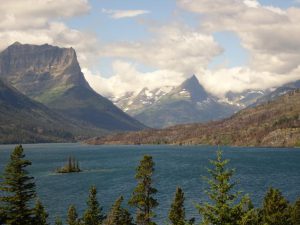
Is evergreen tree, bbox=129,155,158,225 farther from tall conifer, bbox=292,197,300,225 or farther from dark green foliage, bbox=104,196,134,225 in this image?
tall conifer, bbox=292,197,300,225

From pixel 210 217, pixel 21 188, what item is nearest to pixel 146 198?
pixel 21 188

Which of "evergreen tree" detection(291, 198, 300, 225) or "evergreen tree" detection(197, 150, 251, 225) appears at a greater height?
"evergreen tree" detection(197, 150, 251, 225)

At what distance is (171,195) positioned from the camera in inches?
6772

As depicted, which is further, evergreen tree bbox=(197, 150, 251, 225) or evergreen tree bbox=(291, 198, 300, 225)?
evergreen tree bbox=(291, 198, 300, 225)

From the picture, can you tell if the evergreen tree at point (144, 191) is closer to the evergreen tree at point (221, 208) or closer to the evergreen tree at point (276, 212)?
the evergreen tree at point (276, 212)

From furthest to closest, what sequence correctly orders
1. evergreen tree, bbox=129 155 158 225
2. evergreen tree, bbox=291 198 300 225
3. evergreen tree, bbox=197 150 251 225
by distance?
evergreen tree, bbox=291 198 300 225 < evergreen tree, bbox=129 155 158 225 < evergreen tree, bbox=197 150 251 225

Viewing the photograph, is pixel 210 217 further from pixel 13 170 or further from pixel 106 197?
pixel 106 197

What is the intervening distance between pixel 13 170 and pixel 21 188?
2479 millimetres

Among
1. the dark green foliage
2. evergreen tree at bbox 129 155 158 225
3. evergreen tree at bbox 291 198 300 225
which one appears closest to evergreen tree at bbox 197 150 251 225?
evergreen tree at bbox 129 155 158 225

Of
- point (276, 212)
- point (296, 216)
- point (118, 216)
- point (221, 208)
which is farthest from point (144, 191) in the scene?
point (221, 208)

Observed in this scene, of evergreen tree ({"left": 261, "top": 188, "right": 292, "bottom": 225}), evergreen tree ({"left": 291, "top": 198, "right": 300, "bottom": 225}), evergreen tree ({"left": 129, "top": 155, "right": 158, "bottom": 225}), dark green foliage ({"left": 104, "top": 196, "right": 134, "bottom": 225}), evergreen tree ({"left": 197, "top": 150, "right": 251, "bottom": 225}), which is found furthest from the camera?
evergreen tree ({"left": 291, "top": 198, "right": 300, "bottom": 225})

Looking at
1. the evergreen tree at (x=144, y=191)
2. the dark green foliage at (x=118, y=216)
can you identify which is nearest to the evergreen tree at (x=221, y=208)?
the evergreen tree at (x=144, y=191)

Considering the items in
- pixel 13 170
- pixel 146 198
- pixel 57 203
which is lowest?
pixel 57 203

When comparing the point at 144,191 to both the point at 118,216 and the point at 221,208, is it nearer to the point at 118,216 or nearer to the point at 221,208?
Result: the point at 118,216
